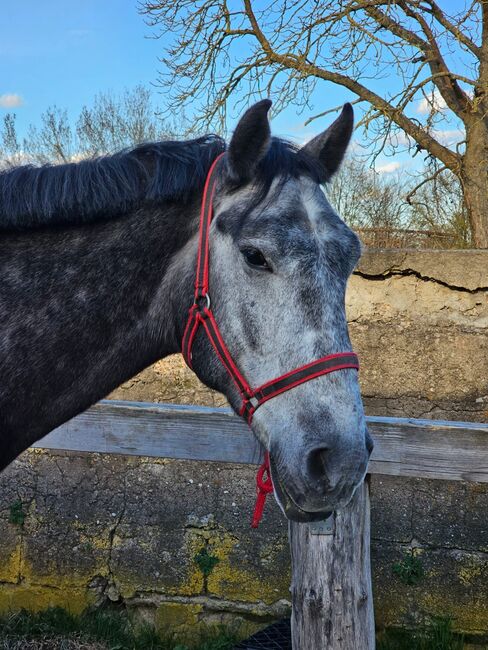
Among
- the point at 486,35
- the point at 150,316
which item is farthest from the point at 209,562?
the point at 486,35

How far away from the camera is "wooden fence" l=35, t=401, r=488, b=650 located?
7.37 ft

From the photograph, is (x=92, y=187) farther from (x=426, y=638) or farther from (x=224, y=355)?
(x=426, y=638)

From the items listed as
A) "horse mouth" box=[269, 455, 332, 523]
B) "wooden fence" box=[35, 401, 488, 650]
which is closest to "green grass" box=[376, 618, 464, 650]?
"wooden fence" box=[35, 401, 488, 650]

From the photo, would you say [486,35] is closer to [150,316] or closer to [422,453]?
[422,453]

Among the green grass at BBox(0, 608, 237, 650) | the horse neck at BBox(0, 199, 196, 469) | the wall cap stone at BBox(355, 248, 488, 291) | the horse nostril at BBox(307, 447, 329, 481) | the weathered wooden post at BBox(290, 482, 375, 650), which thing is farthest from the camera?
the wall cap stone at BBox(355, 248, 488, 291)

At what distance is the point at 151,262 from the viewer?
6.10 ft

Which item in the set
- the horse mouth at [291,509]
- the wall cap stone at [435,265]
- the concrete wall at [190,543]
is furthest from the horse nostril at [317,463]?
the wall cap stone at [435,265]

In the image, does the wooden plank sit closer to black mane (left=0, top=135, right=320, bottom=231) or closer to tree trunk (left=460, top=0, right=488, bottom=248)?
black mane (left=0, top=135, right=320, bottom=231)

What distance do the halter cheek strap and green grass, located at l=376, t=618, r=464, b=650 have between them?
5.42ft

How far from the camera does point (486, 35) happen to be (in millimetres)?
9273

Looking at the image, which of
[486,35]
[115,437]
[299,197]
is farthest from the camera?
[486,35]

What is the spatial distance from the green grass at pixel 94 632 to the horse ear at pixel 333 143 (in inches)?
90.8

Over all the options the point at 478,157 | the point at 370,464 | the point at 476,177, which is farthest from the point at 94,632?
the point at 478,157

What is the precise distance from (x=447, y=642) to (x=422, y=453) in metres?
1.06
